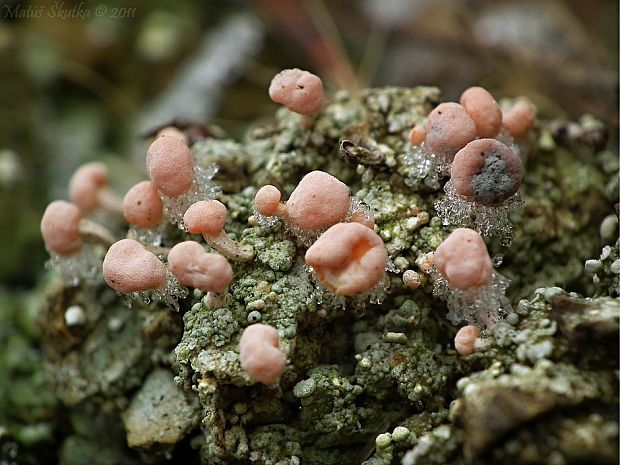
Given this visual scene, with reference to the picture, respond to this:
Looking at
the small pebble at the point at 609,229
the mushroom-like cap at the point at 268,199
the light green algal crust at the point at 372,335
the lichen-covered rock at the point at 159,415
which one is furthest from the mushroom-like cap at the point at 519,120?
the lichen-covered rock at the point at 159,415

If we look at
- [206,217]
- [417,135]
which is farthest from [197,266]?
[417,135]

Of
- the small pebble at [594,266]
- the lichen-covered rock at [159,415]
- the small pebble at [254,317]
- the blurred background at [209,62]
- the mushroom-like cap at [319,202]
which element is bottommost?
the lichen-covered rock at [159,415]

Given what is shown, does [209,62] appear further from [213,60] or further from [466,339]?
[466,339]

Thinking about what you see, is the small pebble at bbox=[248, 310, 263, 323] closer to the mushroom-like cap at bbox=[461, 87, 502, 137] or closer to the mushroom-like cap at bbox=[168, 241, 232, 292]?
the mushroom-like cap at bbox=[168, 241, 232, 292]

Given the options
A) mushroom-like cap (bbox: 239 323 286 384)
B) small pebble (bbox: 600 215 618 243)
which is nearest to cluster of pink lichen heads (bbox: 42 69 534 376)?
mushroom-like cap (bbox: 239 323 286 384)

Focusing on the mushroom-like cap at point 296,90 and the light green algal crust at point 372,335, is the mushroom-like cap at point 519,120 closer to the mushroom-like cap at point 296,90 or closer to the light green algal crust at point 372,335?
the light green algal crust at point 372,335

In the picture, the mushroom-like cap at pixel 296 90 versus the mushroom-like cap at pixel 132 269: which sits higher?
the mushroom-like cap at pixel 296 90

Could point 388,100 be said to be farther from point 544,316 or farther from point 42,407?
point 42,407
